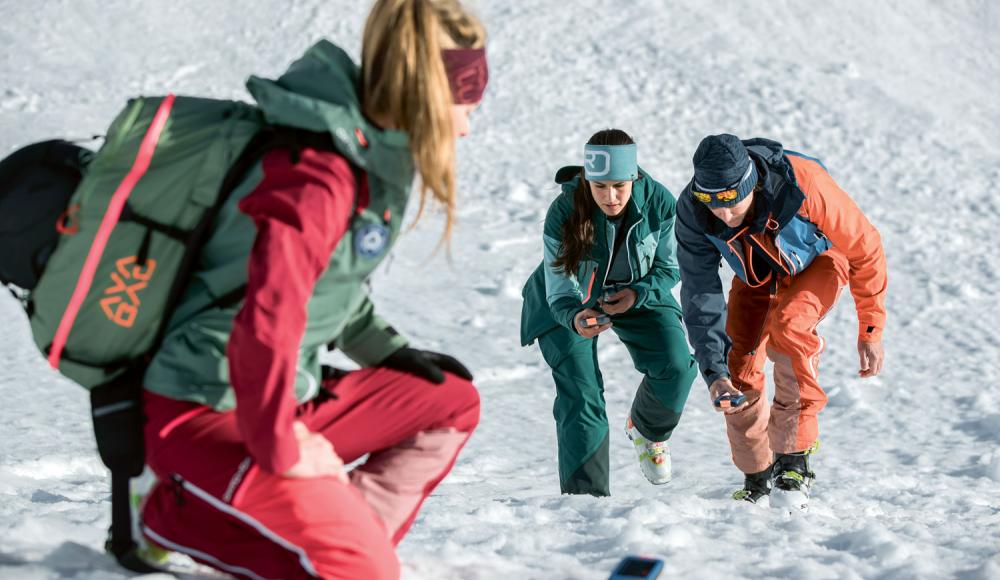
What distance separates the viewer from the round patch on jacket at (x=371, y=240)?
2.42 meters

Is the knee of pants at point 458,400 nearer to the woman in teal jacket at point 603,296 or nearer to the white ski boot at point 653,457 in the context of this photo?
the woman in teal jacket at point 603,296

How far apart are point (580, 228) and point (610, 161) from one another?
13.8 inches

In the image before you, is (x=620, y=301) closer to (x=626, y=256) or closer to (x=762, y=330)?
(x=626, y=256)

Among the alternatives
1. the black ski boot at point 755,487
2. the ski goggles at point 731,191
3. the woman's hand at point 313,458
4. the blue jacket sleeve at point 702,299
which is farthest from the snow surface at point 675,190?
the ski goggles at point 731,191

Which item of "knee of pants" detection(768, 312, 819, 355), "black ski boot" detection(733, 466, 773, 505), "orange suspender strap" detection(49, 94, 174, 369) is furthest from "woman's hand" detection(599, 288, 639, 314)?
"orange suspender strap" detection(49, 94, 174, 369)

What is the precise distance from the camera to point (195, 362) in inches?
95.7

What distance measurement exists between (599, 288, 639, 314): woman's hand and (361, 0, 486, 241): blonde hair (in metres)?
2.50

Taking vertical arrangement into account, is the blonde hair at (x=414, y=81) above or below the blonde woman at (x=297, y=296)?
above

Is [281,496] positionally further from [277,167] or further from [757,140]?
[757,140]

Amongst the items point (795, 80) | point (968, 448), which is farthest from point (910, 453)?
point (795, 80)

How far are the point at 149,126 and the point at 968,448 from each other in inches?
201

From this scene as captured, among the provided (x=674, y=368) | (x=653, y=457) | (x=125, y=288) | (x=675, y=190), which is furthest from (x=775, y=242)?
(x=675, y=190)

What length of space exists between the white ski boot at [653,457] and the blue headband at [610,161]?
134 cm

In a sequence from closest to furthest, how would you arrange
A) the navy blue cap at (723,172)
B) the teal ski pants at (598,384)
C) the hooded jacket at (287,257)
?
the hooded jacket at (287,257)
the navy blue cap at (723,172)
the teal ski pants at (598,384)
